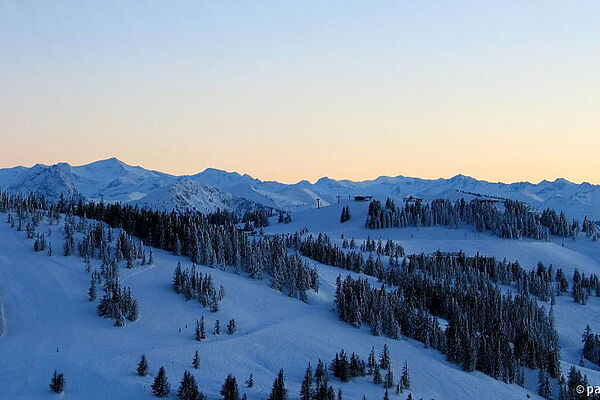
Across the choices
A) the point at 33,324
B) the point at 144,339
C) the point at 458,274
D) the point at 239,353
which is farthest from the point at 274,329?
the point at 458,274

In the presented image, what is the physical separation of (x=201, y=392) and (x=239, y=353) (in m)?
17.8

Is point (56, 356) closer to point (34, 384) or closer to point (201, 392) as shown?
point (34, 384)

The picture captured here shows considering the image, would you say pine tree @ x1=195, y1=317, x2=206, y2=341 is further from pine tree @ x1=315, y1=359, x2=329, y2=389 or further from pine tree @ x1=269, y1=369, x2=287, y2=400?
pine tree @ x1=269, y1=369, x2=287, y2=400

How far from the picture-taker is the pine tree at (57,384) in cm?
7262

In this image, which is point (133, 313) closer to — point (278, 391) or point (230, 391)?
point (230, 391)

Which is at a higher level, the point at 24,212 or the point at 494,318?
the point at 24,212

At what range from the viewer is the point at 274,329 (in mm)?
102188

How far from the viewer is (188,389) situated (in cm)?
7131

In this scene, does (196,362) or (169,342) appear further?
(169,342)

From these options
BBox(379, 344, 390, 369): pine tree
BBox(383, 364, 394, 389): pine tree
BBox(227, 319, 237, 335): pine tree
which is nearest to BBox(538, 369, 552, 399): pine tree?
BBox(379, 344, 390, 369): pine tree

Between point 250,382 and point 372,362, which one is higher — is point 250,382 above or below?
above

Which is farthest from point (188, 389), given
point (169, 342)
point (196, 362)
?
point (169, 342)

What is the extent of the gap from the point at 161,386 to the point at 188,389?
324 cm

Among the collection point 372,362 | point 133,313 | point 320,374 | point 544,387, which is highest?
point 133,313
